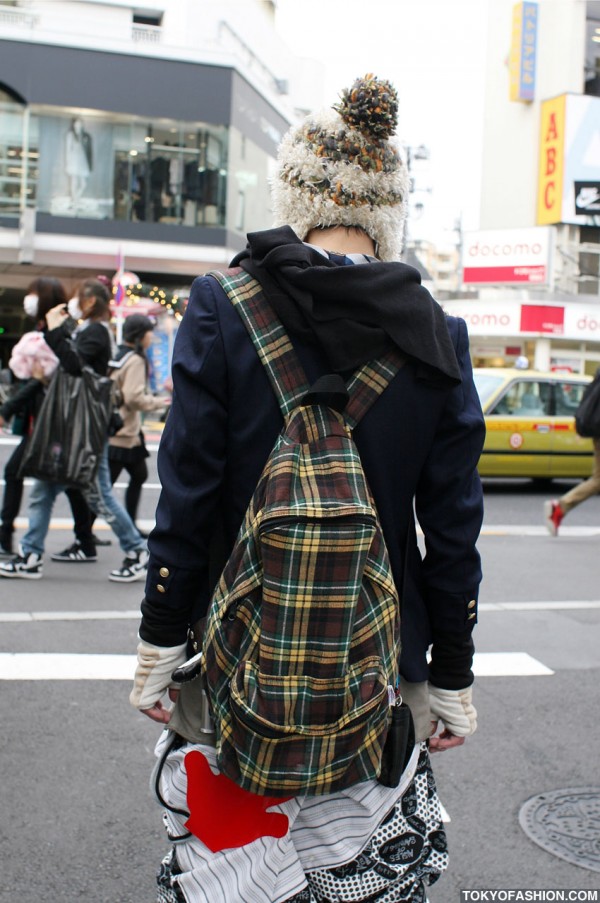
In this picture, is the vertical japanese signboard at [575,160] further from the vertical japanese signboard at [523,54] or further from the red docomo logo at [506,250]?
the red docomo logo at [506,250]

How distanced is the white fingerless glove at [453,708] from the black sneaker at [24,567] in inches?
198

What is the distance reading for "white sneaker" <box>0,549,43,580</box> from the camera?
21.3 ft

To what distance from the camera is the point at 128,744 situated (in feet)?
12.7

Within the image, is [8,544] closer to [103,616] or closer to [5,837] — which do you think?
[103,616]

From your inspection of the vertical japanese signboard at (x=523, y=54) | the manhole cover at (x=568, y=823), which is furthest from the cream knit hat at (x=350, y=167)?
the vertical japanese signboard at (x=523, y=54)

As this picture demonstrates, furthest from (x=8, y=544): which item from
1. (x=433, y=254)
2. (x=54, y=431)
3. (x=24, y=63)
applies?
(x=433, y=254)

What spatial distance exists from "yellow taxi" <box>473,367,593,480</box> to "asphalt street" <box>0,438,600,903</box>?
5.57 metres

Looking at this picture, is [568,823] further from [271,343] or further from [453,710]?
[271,343]

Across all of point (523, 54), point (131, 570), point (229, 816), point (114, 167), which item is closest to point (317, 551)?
point (229, 816)

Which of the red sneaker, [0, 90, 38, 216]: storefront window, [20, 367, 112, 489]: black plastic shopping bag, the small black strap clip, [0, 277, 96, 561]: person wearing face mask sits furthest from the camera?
[0, 90, 38, 216]: storefront window

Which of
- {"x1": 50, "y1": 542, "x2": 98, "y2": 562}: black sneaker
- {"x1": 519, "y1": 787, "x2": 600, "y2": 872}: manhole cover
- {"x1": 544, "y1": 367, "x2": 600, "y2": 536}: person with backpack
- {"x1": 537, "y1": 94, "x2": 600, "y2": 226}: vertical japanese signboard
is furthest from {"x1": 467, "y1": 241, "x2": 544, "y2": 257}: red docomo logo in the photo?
{"x1": 519, "y1": 787, "x2": 600, "y2": 872}: manhole cover

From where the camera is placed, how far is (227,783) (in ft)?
5.69

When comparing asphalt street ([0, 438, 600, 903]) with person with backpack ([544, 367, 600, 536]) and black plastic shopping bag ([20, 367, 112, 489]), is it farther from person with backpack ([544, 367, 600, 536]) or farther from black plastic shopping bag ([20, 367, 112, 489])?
person with backpack ([544, 367, 600, 536])

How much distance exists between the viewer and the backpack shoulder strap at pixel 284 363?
1.75 meters
